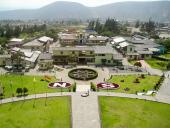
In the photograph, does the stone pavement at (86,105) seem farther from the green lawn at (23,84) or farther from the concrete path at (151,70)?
the concrete path at (151,70)

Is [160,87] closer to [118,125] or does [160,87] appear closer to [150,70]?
[150,70]

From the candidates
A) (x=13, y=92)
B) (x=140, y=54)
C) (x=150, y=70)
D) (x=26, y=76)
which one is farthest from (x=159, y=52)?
(x=13, y=92)

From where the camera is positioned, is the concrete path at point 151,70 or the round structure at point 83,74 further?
the concrete path at point 151,70

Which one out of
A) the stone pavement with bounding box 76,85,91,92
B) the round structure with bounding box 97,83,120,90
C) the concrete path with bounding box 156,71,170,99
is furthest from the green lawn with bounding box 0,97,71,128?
the concrete path with bounding box 156,71,170,99

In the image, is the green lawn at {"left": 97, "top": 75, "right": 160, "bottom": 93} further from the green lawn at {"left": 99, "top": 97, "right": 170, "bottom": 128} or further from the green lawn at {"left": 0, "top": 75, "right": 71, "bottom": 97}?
the green lawn at {"left": 0, "top": 75, "right": 71, "bottom": 97}

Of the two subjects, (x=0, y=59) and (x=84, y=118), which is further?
(x=0, y=59)

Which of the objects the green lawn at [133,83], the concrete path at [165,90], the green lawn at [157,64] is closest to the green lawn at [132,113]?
the concrete path at [165,90]

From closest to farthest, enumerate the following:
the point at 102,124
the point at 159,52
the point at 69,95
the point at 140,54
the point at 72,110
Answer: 1. the point at 102,124
2. the point at 72,110
3. the point at 69,95
4. the point at 140,54
5. the point at 159,52
